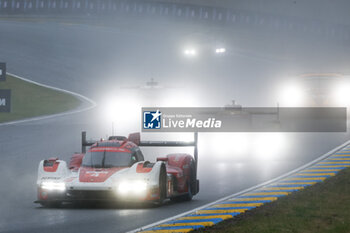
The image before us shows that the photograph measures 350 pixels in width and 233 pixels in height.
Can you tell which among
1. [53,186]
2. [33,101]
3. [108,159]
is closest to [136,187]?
[108,159]

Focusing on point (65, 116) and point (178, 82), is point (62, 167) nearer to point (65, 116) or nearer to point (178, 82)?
point (65, 116)

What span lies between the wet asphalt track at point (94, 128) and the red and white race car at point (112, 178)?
330 mm

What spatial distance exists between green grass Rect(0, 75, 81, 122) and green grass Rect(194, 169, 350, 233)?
88.0 feet

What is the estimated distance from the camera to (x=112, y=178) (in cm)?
1365

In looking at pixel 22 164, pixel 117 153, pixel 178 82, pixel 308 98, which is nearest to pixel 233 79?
pixel 178 82

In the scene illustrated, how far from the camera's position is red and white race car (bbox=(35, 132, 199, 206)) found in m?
13.5

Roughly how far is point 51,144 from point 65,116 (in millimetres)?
10600

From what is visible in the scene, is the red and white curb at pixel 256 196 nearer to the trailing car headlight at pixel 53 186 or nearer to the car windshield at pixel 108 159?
the car windshield at pixel 108 159

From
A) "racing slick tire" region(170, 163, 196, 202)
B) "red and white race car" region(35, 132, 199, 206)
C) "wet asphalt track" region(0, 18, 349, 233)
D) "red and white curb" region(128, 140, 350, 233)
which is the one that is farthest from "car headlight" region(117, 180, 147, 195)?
"racing slick tire" region(170, 163, 196, 202)

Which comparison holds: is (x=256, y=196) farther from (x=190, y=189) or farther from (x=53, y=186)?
(x=53, y=186)

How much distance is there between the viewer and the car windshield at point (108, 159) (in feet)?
47.9

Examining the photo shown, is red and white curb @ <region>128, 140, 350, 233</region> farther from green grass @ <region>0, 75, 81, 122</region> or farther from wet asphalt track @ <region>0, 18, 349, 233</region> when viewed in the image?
green grass @ <region>0, 75, 81, 122</region>

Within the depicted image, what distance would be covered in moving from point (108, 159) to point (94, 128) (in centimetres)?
2140

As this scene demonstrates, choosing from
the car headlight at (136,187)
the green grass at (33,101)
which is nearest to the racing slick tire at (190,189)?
the car headlight at (136,187)
